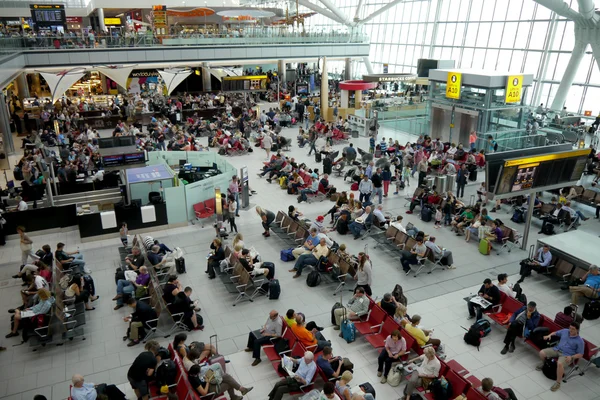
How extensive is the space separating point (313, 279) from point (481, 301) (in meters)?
4.17

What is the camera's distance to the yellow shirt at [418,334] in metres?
9.52

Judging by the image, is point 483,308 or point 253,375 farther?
point 483,308

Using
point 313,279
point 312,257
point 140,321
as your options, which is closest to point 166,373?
point 140,321

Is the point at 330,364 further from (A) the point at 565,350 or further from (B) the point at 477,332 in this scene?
(A) the point at 565,350

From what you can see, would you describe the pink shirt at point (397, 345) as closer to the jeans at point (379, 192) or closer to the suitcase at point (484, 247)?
the suitcase at point (484, 247)

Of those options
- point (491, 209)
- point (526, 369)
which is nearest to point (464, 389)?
point (526, 369)

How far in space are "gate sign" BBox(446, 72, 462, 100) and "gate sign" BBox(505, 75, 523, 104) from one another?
8.28 feet

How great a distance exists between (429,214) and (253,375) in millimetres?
9797

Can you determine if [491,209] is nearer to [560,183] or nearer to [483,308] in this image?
[560,183]

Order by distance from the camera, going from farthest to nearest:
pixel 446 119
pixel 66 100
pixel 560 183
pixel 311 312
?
pixel 66 100
pixel 446 119
pixel 560 183
pixel 311 312

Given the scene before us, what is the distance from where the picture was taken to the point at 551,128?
93.5 ft

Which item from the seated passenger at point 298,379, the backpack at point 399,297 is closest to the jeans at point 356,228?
the backpack at point 399,297

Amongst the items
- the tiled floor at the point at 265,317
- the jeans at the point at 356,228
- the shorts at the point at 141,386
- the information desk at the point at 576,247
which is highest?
the information desk at the point at 576,247

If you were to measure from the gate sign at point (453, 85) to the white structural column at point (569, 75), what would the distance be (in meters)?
8.39
